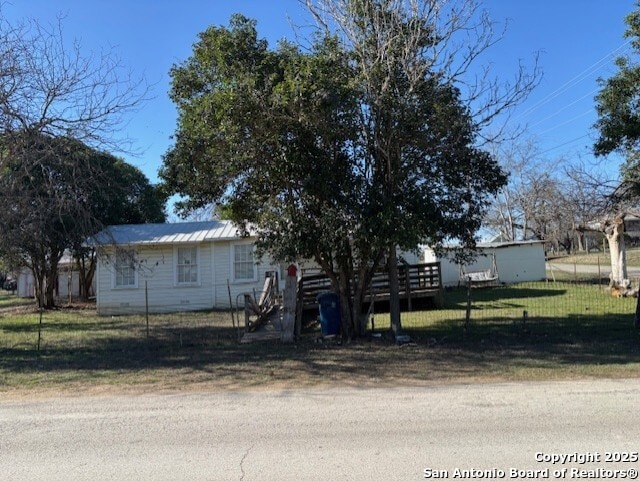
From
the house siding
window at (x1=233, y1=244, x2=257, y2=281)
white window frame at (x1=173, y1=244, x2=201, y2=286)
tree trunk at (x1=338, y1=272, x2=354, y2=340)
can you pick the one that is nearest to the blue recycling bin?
tree trunk at (x1=338, y1=272, x2=354, y2=340)

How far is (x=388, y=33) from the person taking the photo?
1056cm

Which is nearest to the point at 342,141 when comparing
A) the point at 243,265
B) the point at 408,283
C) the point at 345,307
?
the point at 345,307

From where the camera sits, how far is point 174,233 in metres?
22.3

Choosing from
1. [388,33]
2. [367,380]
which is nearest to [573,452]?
[367,380]

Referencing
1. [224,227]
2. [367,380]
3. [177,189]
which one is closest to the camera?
[367,380]

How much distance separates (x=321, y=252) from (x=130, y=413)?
581 centimetres

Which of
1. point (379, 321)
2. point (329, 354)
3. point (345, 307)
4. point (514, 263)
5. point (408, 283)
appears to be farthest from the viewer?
point (514, 263)

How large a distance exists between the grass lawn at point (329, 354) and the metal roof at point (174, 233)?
5056 mm

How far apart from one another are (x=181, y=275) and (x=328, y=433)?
17.5 m

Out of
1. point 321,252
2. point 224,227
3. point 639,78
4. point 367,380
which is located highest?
point 639,78

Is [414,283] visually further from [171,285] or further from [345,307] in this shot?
[171,285]

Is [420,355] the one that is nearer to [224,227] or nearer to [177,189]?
[177,189]

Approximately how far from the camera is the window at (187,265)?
864 inches

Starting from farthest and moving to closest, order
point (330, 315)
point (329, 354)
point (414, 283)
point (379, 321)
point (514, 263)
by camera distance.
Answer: point (514, 263) < point (414, 283) < point (379, 321) < point (330, 315) < point (329, 354)
